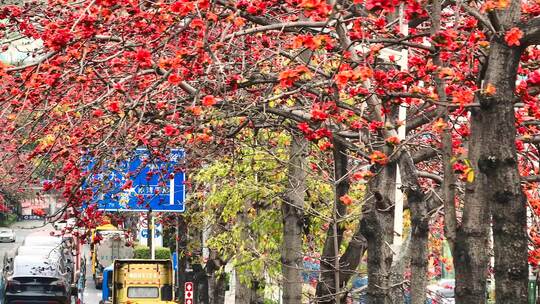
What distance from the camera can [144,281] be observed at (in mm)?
32156

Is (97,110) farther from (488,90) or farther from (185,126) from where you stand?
(488,90)

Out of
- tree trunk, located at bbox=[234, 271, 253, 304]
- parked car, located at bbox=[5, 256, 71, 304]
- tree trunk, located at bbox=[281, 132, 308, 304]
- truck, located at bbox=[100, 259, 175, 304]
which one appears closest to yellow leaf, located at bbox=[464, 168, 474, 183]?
tree trunk, located at bbox=[281, 132, 308, 304]

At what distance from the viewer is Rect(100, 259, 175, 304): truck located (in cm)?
3206

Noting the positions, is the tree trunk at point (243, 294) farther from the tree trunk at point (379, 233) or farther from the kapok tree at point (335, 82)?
the tree trunk at point (379, 233)

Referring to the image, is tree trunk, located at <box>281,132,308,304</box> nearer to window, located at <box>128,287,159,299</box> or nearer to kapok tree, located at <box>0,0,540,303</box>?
kapok tree, located at <box>0,0,540,303</box>

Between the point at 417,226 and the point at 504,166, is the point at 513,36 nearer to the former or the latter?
the point at 504,166

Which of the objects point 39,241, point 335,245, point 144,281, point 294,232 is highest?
point 39,241

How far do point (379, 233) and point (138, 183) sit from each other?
11.3 meters

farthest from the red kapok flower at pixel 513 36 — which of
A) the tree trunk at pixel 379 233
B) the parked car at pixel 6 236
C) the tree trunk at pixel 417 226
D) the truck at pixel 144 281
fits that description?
the parked car at pixel 6 236

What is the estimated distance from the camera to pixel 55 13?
14719 mm

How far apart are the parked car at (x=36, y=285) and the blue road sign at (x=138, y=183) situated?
8.98 m

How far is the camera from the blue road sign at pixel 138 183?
16406 millimetres

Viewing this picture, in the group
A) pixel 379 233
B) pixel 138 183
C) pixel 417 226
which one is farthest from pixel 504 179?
pixel 138 183

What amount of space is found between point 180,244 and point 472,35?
2541 centimetres
